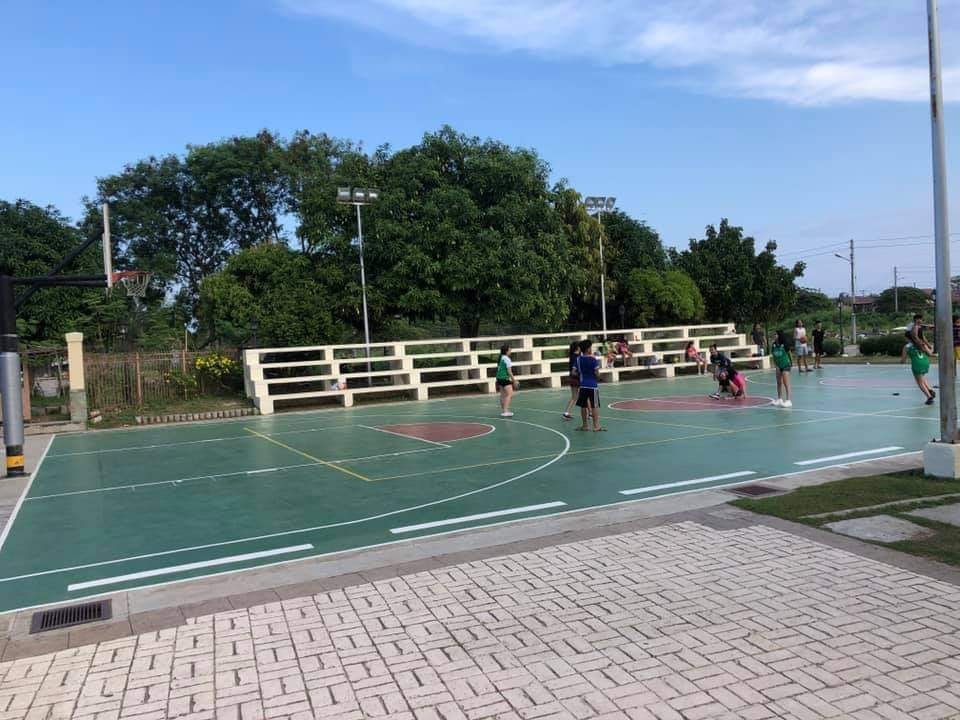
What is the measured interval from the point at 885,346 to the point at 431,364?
19689 mm

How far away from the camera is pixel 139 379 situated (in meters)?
19.8

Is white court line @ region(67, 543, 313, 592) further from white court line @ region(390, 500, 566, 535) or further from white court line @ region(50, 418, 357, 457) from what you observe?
white court line @ region(50, 418, 357, 457)

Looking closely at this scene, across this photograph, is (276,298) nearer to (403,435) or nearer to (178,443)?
(178,443)

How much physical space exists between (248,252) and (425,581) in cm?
2245

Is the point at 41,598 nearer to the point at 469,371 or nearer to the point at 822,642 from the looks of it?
the point at 822,642

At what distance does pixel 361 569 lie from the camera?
19.5ft

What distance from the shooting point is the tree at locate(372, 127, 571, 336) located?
928 inches

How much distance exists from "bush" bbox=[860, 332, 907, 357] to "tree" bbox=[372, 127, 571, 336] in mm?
14833

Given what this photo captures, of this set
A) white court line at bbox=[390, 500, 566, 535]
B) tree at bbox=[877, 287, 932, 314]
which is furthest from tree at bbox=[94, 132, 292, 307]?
tree at bbox=[877, 287, 932, 314]

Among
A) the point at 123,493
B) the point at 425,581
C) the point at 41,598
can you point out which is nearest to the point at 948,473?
the point at 425,581

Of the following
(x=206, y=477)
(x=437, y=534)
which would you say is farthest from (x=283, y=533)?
(x=206, y=477)

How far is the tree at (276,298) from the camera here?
2322 cm

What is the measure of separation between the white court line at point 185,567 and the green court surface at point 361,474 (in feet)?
0.08

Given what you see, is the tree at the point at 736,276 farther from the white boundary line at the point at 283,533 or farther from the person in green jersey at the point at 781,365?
the white boundary line at the point at 283,533
